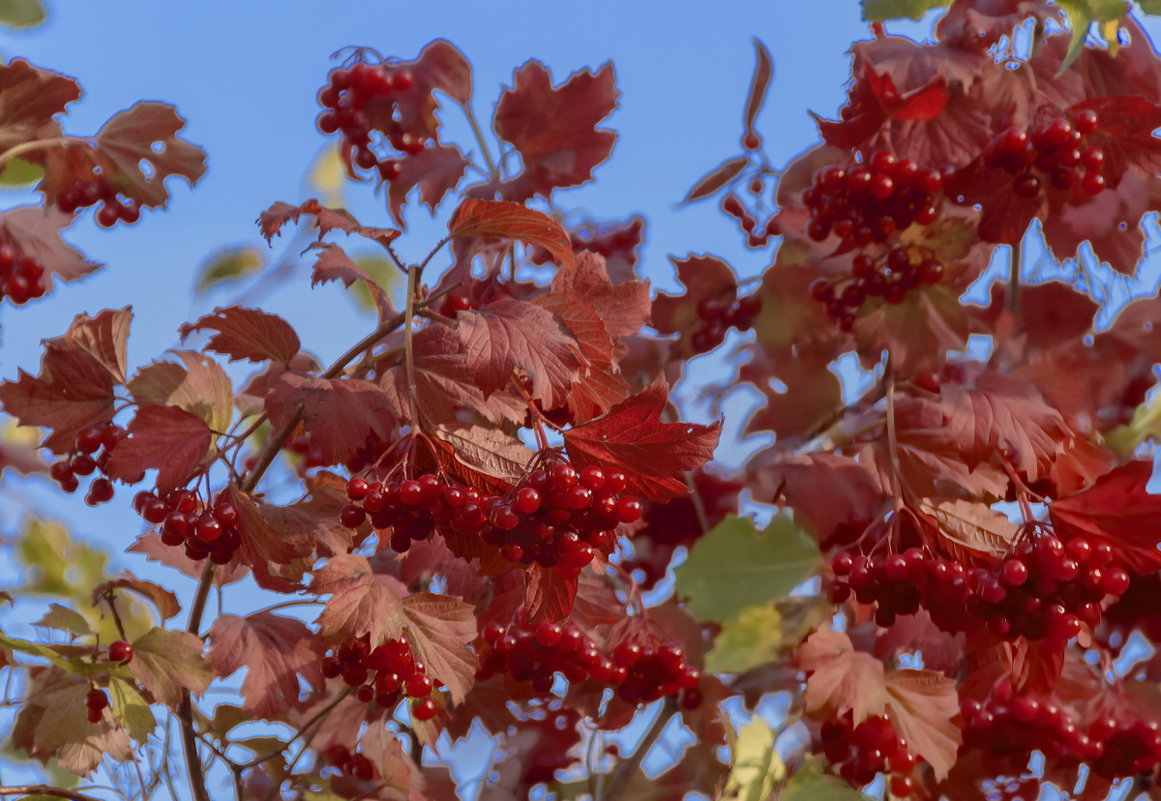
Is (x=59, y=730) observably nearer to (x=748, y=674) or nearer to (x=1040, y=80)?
(x=748, y=674)

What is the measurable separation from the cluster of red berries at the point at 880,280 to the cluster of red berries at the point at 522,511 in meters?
0.67

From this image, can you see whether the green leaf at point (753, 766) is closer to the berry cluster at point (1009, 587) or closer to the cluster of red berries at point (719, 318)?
the berry cluster at point (1009, 587)

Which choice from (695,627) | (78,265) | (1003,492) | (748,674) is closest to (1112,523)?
(1003,492)

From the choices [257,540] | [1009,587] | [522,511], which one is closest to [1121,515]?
[1009,587]

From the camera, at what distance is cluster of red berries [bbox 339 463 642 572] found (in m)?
0.97

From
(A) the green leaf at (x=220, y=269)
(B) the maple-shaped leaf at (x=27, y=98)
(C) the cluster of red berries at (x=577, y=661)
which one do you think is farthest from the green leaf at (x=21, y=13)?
(C) the cluster of red berries at (x=577, y=661)

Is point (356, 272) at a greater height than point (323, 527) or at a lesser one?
greater

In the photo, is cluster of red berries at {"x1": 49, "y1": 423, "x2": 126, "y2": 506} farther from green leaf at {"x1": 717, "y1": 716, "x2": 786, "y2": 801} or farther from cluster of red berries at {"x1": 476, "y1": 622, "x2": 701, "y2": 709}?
green leaf at {"x1": 717, "y1": 716, "x2": 786, "y2": 801}

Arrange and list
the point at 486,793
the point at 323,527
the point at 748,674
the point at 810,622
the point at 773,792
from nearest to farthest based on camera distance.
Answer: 1. the point at 323,527
2. the point at 773,792
3. the point at 810,622
4. the point at 486,793
5. the point at 748,674

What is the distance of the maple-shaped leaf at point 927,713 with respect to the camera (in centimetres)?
134

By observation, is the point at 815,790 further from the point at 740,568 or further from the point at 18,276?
the point at 18,276

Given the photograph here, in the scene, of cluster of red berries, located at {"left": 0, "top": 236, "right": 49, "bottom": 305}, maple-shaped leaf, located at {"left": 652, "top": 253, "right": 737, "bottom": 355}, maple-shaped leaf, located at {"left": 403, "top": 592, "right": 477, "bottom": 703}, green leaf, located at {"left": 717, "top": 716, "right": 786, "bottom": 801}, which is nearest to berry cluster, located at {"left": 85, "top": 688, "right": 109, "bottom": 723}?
maple-shaped leaf, located at {"left": 403, "top": 592, "right": 477, "bottom": 703}

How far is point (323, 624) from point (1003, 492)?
0.82m

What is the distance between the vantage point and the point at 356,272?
114 cm
